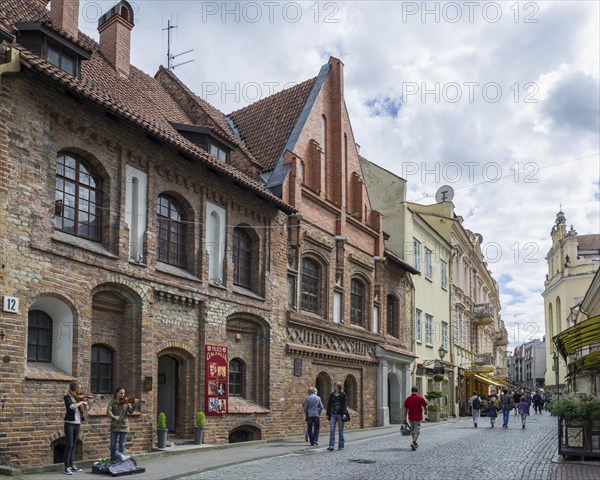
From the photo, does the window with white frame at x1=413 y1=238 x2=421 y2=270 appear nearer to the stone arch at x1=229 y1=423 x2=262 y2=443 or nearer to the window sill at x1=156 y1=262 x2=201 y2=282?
the stone arch at x1=229 y1=423 x2=262 y2=443

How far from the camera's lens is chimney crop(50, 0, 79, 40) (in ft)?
59.3

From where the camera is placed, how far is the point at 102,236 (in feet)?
53.9

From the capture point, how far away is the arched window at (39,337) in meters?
14.5

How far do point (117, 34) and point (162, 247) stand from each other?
6.95 metres

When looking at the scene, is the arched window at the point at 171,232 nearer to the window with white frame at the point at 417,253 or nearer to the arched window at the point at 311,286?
the arched window at the point at 311,286

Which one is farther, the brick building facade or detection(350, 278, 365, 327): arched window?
detection(350, 278, 365, 327): arched window

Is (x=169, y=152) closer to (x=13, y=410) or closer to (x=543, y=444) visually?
(x=13, y=410)

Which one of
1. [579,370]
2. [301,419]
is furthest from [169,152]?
[579,370]

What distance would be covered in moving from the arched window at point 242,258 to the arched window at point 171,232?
7.79 feet

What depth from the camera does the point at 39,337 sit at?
14758mm

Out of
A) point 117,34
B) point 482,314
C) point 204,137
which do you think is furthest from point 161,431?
point 482,314

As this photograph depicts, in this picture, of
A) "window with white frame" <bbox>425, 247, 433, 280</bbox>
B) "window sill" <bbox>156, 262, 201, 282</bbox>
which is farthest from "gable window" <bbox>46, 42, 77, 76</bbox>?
"window with white frame" <bbox>425, 247, 433, 280</bbox>

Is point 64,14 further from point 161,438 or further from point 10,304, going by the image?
point 161,438

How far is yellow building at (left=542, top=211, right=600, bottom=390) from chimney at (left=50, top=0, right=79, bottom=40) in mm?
61416
